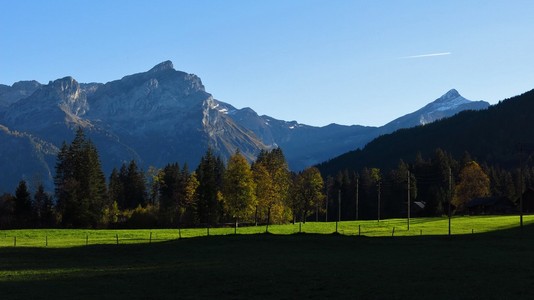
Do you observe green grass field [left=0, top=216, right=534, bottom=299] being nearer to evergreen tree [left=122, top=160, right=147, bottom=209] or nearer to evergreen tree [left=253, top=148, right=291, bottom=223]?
evergreen tree [left=253, top=148, right=291, bottom=223]

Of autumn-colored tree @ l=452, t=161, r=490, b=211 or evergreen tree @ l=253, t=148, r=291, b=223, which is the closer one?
evergreen tree @ l=253, t=148, r=291, b=223

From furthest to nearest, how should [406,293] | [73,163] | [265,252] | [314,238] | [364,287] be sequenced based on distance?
[73,163] < [314,238] < [265,252] < [364,287] < [406,293]

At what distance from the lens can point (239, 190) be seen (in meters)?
126

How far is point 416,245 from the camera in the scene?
6519cm

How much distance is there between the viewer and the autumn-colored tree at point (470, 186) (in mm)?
173375

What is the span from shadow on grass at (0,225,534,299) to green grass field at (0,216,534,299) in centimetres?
6

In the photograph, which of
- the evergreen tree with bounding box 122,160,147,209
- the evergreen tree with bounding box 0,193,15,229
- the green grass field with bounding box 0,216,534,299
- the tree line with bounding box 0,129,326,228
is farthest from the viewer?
the evergreen tree with bounding box 122,160,147,209

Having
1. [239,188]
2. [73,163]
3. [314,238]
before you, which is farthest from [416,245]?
[73,163]

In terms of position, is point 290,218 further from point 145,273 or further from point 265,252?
point 145,273

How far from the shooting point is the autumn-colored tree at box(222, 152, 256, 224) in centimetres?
12594

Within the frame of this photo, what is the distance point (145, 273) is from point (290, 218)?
106 metres

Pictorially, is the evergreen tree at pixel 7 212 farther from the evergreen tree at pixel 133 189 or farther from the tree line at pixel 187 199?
the evergreen tree at pixel 133 189

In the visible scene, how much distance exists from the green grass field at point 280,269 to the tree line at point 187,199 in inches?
2092

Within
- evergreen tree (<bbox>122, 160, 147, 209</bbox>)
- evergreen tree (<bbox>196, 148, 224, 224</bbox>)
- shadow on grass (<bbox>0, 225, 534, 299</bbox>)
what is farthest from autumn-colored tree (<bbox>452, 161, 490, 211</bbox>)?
shadow on grass (<bbox>0, 225, 534, 299</bbox>)
